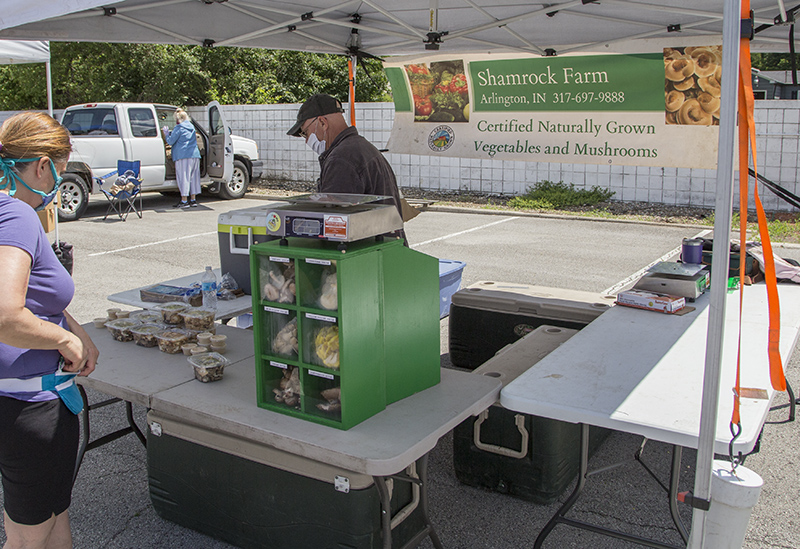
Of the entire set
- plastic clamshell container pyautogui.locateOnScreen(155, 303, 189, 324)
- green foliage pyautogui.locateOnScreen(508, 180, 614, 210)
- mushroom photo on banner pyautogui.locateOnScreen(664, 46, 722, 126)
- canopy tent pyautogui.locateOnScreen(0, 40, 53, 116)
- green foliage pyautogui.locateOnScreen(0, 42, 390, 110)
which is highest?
green foliage pyautogui.locateOnScreen(0, 42, 390, 110)

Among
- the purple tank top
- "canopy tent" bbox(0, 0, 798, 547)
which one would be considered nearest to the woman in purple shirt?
the purple tank top

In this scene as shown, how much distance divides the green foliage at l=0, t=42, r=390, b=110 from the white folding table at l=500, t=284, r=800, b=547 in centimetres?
1582

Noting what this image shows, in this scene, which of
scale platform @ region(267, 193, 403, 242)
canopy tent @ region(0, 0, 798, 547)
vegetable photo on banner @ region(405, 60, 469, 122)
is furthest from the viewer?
vegetable photo on banner @ region(405, 60, 469, 122)

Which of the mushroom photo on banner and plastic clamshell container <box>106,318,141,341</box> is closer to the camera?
plastic clamshell container <box>106,318,141,341</box>

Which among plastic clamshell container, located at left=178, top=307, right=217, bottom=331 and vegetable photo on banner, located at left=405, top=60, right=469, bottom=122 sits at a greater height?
vegetable photo on banner, located at left=405, top=60, right=469, bottom=122

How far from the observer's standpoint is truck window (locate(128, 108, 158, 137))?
1227 centimetres

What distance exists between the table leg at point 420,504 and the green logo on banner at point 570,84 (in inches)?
168

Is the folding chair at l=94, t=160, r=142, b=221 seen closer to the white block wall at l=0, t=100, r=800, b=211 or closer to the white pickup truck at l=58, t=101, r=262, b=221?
the white pickup truck at l=58, t=101, r=262, b=221

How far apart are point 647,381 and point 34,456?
7.04 feet

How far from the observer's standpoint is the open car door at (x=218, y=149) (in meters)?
12.5

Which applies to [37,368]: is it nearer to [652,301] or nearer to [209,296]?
[209,296]

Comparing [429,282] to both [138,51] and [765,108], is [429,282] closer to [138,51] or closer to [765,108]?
[765,108]

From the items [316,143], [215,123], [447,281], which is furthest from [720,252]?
[215,123]

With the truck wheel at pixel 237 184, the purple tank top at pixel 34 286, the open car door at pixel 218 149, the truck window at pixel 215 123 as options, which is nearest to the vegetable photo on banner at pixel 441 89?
the purple tank top at pixel 34 286
